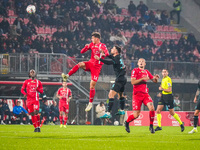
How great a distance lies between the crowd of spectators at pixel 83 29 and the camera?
28625 mm

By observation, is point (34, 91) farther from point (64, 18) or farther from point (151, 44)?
point (151, 44)

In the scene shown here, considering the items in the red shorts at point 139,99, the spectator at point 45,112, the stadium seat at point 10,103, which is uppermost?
the red shorts at point 139,99

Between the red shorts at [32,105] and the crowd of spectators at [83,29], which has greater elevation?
the crowd of spectators at [83,29]

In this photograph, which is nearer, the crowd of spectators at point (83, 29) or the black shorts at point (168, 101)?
the black shorts at point (168, 101)

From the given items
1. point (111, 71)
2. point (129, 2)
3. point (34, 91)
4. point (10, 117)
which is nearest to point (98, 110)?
point (111, 71)

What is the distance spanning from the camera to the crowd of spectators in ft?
93.9

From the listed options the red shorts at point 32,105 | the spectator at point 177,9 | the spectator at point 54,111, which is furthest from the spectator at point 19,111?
the spectator at point 177,9

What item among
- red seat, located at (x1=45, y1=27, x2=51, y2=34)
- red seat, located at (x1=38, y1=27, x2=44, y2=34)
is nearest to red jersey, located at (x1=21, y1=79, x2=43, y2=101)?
red seat, located at (x1=38, y1=27, x2=44, y2=34)

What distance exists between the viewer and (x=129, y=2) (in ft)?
129

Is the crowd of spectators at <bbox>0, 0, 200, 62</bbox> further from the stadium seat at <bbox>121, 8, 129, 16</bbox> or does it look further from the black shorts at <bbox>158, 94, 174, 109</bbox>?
the black shorts at <bbox>158, 94, 174, 109</bbox>

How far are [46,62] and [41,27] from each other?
6.93m

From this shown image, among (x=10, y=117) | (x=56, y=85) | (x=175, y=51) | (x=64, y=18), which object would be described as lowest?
(x=10, y=117)

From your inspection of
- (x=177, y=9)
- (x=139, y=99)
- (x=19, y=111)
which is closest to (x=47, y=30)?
(x=19, y=111)

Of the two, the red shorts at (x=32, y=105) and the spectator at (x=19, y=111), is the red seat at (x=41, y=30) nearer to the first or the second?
the spectator at (x=19, y=111)
